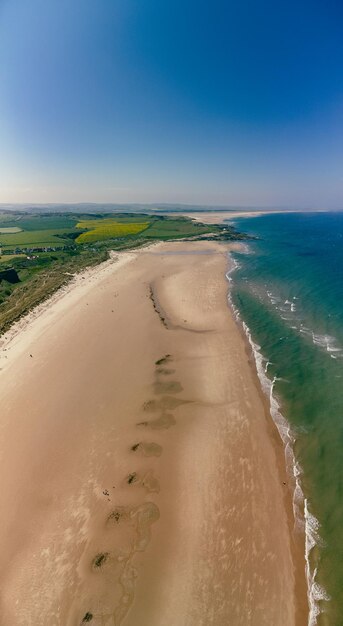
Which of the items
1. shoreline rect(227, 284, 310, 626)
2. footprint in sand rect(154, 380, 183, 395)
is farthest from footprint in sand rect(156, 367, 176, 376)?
shoreline rect(227, 284, 310, 626)

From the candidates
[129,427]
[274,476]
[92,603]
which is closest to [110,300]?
[129,427]

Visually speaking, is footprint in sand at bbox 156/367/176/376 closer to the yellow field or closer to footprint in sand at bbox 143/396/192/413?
footprint in sand at bbox 143/396/192/413

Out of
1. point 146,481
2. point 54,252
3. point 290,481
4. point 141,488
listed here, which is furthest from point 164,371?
point 54,252

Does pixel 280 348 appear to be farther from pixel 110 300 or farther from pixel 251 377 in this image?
pixel 110 300

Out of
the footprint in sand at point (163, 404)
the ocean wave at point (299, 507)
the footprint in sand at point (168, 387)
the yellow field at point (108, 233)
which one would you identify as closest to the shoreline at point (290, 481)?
the ocean wave at point (299, 507)

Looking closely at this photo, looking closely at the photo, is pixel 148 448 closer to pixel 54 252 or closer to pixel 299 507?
pixel 299 507

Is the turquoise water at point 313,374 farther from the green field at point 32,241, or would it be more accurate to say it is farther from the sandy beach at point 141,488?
the green field at point 32,241
